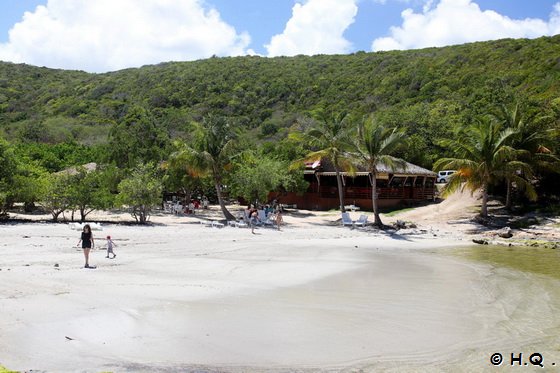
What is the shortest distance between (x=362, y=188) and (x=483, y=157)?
28.9 feet

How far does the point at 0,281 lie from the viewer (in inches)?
403

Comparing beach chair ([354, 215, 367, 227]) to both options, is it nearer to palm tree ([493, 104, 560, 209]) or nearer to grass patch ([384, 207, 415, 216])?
grass patch ([384, 207, 415, 216])

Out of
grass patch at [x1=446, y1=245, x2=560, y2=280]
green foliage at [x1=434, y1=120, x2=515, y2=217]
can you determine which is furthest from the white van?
grass patch at [x1=446, y1=245, x2=560, y2=280]

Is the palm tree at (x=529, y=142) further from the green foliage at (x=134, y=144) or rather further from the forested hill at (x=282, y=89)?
the green foliage at (x=134, y=144)

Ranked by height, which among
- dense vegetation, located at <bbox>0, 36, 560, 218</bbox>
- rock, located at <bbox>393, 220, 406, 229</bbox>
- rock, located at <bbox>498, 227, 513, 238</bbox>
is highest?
dense vegetation, located at <bbox>0, 36, 560, 218</bbox>

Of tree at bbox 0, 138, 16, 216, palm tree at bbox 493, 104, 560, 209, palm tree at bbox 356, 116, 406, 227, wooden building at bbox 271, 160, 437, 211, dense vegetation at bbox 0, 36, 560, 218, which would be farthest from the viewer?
dense vegetation at bbox 0, 36, 560, 218

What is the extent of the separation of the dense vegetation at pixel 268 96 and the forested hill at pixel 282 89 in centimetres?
18

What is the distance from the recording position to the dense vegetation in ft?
134

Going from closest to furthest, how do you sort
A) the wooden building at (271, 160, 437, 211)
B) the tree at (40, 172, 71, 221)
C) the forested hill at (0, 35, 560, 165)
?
the tree at (40, 172, 71, 221), the wooden building at (271, 160, 437, 211), the forested hill at (0, 35, 560, 165)

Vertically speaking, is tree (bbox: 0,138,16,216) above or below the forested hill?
below

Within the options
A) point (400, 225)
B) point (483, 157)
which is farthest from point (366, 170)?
point (483, 157)

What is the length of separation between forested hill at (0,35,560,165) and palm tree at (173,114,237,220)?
21725 millimetres

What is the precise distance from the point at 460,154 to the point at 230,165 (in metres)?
12.9

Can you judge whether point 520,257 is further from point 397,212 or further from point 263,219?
point 397,212
